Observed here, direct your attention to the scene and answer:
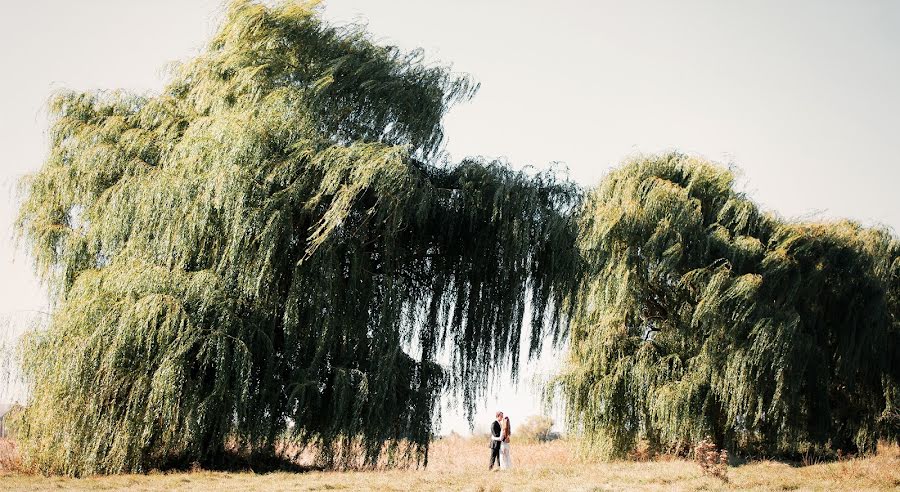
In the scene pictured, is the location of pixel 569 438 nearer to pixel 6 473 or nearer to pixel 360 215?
pixel 360 215

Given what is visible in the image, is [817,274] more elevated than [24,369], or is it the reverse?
[817,274]

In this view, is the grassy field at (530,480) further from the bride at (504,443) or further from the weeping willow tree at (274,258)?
the bride at (504,443)

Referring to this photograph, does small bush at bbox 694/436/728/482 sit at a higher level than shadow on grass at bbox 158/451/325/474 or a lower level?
higher

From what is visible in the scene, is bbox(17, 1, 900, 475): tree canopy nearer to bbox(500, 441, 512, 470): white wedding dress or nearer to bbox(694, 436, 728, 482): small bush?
bbox(500, 441, 512, 470): white wedding dress

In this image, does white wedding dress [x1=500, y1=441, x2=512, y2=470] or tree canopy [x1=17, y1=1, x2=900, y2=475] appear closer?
tree canopy [x1=17, y1=1, x2=900, y2=475]

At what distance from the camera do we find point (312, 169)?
17391 mm

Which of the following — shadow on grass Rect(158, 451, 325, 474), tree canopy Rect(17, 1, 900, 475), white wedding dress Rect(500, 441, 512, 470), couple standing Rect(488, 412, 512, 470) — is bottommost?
shadow on grass Rect(158, 451, 325, 474)

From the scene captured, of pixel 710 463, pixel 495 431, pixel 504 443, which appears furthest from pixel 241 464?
pixel 710 463

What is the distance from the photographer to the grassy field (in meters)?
13.9

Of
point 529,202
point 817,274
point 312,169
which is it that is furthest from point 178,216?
point 817,274

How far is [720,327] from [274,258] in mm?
12510

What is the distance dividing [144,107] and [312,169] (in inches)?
199

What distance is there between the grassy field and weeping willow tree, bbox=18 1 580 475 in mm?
1177

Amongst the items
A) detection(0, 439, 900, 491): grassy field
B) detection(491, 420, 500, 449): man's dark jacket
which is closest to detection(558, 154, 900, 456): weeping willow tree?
detection(0, 439, 900, 491): grassy field
